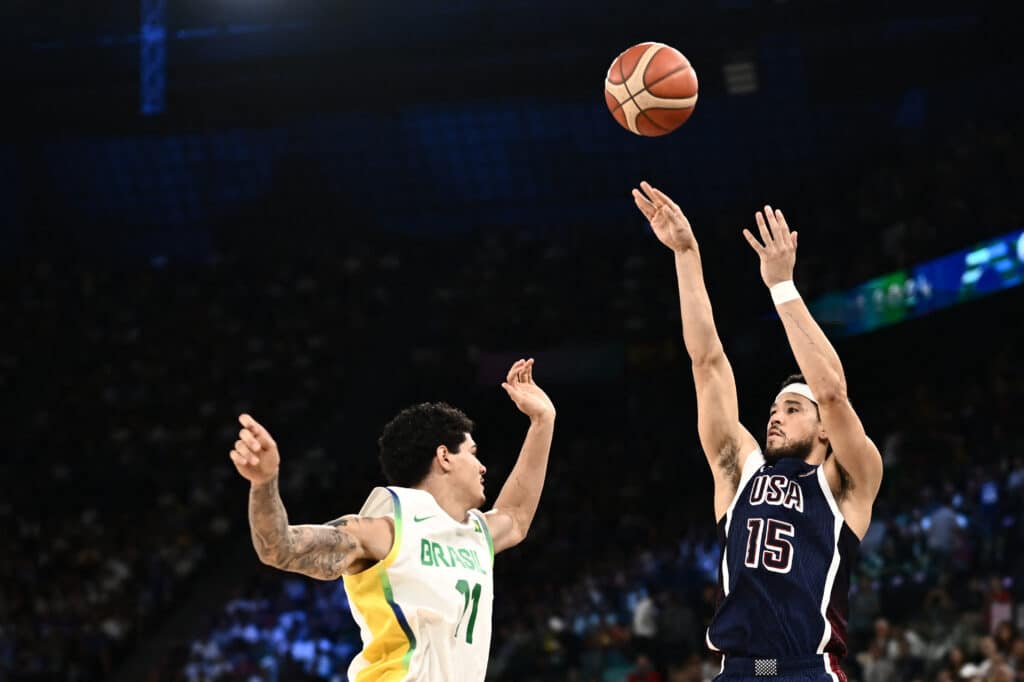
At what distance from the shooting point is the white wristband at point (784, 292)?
16.5 feet

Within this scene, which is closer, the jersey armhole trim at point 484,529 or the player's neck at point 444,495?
the player's neck at point 444,495

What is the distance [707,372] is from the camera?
532 centimetres

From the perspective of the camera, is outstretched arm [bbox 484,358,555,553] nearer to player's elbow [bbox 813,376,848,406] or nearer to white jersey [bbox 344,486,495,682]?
white jersey [bbox 344,486,495,682]

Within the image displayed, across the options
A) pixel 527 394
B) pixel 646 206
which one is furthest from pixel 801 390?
pixel 527 394

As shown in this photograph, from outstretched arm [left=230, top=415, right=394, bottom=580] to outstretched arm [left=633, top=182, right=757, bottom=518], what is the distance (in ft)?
4.37

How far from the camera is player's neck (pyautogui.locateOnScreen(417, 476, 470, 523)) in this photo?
5008 millimetres

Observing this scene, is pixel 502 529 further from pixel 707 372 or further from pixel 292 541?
pixel 292 541

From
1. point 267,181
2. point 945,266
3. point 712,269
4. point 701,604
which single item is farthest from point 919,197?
point 267,181

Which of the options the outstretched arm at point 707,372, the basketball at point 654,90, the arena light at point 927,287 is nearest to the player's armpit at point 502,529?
the outstretched arm at point 707,372

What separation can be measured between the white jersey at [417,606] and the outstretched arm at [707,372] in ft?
3.41

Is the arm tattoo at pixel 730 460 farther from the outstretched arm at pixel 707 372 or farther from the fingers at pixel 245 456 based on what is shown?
the fingers at pixel 245 456

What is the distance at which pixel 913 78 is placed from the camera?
77.3 feet

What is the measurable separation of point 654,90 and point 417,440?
2483 millimetres

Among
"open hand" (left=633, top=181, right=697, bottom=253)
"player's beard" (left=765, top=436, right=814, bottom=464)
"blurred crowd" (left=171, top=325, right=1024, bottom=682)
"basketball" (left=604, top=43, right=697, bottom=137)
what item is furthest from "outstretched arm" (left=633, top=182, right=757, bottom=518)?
"blurred crowd" (left=171, top=325, right=1024, bottom=682)
